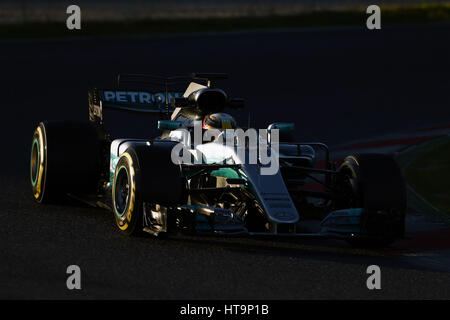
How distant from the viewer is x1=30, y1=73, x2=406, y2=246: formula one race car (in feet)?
27.3

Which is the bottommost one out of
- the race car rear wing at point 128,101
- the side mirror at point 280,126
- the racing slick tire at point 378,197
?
the racing slick tire at point 378,197

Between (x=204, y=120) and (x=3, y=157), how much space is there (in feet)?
14.2

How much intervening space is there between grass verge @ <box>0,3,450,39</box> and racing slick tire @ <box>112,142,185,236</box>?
15869 millimetres

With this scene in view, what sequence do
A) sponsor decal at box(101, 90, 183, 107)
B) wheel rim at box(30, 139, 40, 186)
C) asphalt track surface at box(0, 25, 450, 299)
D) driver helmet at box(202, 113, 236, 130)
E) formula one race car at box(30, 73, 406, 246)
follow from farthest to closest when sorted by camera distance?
sponsor decal at box(101, 90, 183, 107), wheel rim at box(30, 139, 40, 186), driver helmet at box(202, 113, 236, 130), formula one race car at box(30, 73, 406, 246), asphalt track surface at box(0, 25, 450, 299)

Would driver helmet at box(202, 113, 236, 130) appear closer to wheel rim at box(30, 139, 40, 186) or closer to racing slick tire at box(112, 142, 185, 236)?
racing slick tire at box(112, 142, 185, 236)

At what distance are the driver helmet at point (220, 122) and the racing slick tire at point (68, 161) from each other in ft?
4.07

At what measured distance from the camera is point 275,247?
847cm

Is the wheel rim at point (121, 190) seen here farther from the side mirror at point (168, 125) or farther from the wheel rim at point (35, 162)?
the wheel rim at point (35, 162)

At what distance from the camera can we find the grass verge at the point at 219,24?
81.8 ft

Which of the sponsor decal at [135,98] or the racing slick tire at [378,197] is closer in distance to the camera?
the racing slick tire at [378,197]

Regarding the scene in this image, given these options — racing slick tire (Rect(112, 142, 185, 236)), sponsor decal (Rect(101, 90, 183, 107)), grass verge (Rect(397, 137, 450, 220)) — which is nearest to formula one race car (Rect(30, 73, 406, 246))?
racing slick tire (Rect(112, 142, 185, 236))

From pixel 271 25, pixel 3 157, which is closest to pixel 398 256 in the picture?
pixel 3 157

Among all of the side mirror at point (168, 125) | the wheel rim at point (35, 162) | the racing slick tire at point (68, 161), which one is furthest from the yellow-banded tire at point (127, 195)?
the wheel rim at point (35, 162)

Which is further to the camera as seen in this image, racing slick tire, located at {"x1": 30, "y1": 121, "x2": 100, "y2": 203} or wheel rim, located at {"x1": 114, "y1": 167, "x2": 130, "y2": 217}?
racing slick tire, located at {"x1": 30, "y1": 121, "x2": 100, "y2": 203}
